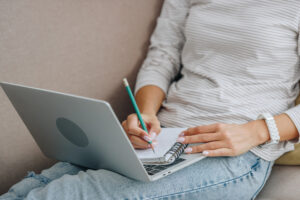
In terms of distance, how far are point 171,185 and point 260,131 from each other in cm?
28

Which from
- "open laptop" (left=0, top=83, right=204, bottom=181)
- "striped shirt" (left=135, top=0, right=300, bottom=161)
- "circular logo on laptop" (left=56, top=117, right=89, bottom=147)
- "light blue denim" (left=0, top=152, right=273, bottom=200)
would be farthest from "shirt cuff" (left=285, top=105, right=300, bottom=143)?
"circular logo on laptop" (left=56, top=117, right=89, bottom=147)

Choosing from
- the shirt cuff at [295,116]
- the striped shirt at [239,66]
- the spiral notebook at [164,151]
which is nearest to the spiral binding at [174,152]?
the spiral notebook at [164,151]

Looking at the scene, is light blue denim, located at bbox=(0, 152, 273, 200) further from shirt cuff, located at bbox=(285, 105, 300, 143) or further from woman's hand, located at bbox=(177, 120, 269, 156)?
shirt cuff, located at bbox=(285, 105, 300, 143)

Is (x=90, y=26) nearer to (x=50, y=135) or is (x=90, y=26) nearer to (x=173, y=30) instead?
(x=173, y=30)

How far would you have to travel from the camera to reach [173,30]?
3.98 feet

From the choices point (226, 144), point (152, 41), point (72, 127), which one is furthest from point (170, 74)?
point (72, 127)

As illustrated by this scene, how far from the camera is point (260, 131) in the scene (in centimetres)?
84

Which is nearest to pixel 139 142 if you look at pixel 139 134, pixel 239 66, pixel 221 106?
pixel 139 134

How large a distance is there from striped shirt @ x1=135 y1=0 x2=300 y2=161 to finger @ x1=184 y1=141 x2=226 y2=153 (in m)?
0.14

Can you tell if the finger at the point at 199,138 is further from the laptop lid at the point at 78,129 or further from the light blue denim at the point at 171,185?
the laptop lid at the point at 78,129

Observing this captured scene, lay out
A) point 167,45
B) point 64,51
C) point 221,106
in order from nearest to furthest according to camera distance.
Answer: point 221,106
point 64,51
point 167,45

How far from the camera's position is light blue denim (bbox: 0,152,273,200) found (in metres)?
0.75

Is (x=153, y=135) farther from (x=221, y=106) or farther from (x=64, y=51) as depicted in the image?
(x=64, y=51)

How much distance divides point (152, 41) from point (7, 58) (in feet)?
1.78
